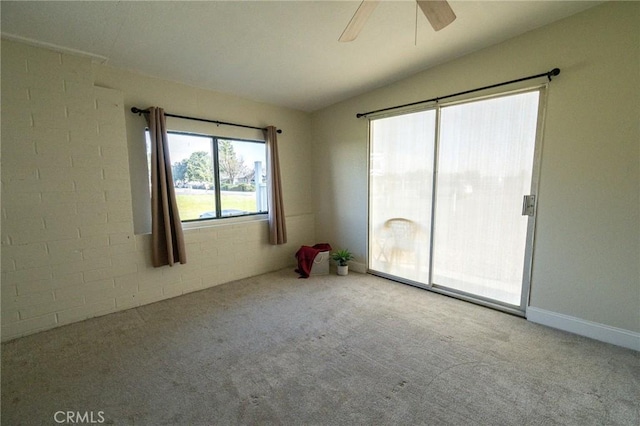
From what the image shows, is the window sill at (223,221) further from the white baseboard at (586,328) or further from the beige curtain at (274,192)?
the white baseboard at (586,328)

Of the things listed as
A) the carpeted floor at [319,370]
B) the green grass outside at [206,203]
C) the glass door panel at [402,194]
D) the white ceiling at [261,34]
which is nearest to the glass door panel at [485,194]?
the glass door panel at [402,194]

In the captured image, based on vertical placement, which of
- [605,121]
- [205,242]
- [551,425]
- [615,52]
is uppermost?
[615,52]

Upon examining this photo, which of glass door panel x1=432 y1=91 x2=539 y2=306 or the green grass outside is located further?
the green grass outside

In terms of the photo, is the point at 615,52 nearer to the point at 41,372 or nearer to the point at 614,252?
the point at 614,252

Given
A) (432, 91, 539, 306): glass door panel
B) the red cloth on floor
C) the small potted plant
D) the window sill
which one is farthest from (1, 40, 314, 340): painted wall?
(432, 91, 539, 306): glass door panel

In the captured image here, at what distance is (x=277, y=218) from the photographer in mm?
4012

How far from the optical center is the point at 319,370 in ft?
6.30

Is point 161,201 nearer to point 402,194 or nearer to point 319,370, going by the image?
point 319,370

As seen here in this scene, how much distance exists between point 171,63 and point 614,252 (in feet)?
14.2

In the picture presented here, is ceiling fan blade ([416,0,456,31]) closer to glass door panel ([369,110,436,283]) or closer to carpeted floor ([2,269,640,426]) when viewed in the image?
→ glass door panel ([369,110,436,283])

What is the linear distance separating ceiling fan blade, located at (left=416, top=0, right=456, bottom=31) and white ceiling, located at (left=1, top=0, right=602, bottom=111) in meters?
0.45

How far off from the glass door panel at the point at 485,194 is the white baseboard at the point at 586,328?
21 centimetres

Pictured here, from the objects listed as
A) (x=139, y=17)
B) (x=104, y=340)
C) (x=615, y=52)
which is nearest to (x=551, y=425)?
(x=615, y=52)

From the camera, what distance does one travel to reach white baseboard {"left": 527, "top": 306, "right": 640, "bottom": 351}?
6.90 ft
